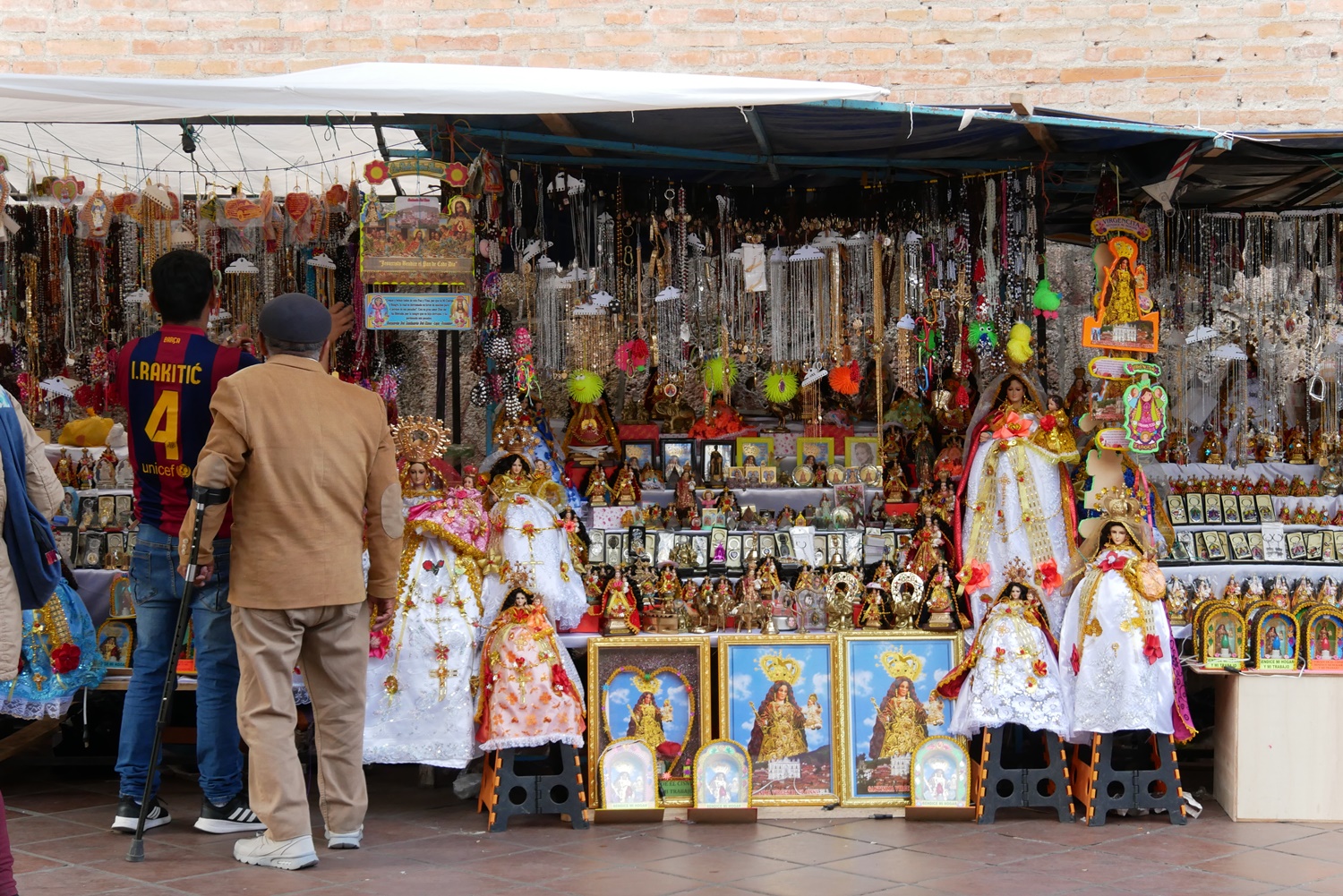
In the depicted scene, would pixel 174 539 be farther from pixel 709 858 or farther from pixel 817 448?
pixel 817 448

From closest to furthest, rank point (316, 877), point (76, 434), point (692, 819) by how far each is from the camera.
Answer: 1. point (316, 877)
2. point (692, 819)
3. point (76, 434)

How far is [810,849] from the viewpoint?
16.5 feet

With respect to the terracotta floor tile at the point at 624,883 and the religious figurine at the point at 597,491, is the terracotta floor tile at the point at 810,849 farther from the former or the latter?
the religious figurine at the point at 597,491

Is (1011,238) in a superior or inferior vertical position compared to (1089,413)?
superior

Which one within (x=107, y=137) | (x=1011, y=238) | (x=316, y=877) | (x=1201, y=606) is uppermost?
(x=107, y=137)

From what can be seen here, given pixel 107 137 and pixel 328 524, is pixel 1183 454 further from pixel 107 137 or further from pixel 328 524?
pixel 107 137

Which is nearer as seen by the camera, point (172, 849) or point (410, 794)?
point (172, 849)

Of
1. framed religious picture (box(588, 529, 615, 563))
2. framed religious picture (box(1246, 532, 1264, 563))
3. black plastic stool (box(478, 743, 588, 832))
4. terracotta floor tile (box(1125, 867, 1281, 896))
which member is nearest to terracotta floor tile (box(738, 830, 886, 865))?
black plastic stool (box(478, 743, 588, 832))

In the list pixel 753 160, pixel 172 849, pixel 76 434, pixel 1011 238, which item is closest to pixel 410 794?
pixel 172 849

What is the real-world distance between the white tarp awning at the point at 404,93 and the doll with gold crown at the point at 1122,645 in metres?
1.92

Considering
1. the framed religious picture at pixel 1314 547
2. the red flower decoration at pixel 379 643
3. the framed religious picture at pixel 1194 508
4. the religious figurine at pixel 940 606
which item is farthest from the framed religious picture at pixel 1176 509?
the red flower decoration at pixel 379 643

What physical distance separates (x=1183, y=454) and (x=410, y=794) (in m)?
3.82

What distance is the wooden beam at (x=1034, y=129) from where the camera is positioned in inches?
205

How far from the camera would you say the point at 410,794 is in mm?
5914
